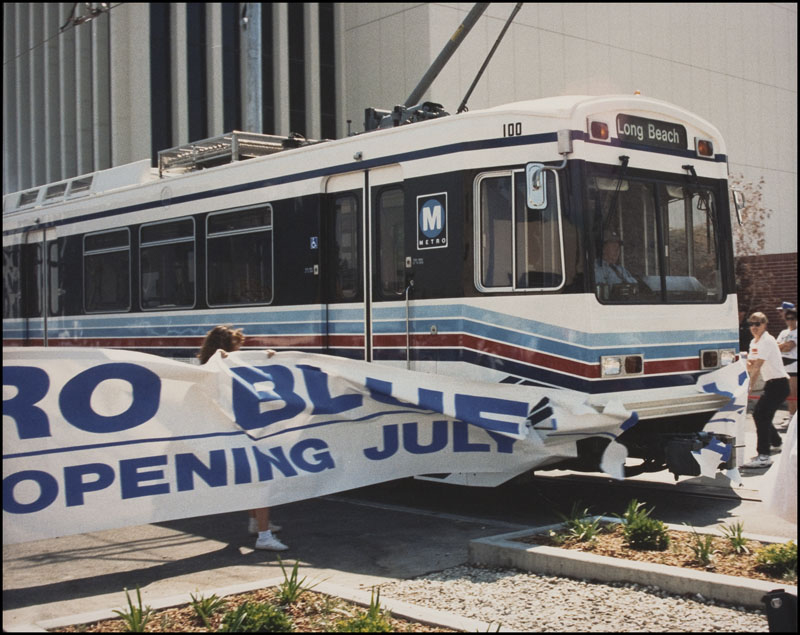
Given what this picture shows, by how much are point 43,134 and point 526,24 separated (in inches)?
736

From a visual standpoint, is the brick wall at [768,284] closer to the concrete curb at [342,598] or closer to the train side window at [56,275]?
the train side window at [56,275]

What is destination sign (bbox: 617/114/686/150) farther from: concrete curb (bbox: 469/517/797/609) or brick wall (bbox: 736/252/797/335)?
brick wall (bbox: 736/252/797/335)

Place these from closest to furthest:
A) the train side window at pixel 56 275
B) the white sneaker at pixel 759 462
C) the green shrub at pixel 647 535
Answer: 1. the green shrub at pixel 647 535
2. the white sneaker at pixel 759 462
3. the train side window at pixel 56 275

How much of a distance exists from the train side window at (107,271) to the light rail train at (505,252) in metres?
1.58

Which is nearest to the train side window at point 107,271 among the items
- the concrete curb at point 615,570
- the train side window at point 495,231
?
the train side window at point 495,231

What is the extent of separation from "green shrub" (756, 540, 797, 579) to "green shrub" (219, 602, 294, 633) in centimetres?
279

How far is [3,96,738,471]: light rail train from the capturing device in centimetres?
844

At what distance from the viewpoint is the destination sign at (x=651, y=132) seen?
889 cm

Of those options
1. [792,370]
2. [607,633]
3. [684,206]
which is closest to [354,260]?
[684,206]

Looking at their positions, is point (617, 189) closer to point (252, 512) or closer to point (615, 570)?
point (615, 570)

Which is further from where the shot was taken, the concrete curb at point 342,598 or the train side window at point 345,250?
the train side window at point 345,250

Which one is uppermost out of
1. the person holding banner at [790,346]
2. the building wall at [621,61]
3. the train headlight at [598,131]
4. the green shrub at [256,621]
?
the building wall at [621,61]

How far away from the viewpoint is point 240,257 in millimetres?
11086

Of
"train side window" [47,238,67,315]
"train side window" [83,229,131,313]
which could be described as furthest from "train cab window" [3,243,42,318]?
"train side window" [83,229,131,313]
